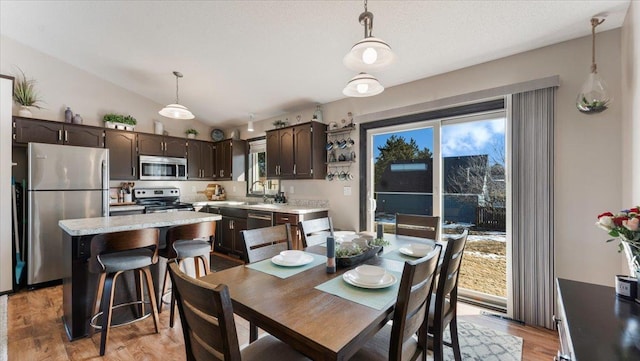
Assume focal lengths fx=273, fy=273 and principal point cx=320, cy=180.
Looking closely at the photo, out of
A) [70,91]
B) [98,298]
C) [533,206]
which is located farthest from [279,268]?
[70,91]

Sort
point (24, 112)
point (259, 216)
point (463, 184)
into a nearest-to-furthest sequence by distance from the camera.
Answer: point (463, 184)
point (24, 112)
point (259, 216)

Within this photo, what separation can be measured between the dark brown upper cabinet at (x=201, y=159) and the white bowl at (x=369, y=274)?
4.66 metres

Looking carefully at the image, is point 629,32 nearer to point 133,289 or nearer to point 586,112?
point 586,112

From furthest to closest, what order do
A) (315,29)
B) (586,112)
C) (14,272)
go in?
(14,272) → (315,29) → (586,112)

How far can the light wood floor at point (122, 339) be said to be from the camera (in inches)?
79.4

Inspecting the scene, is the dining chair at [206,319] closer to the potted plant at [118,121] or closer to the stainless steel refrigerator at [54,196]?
the stainless steel refrigerator at [54,196]

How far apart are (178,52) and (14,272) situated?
10.6ft

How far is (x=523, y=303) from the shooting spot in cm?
241

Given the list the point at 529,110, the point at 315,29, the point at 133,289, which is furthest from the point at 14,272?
the point at 529,110

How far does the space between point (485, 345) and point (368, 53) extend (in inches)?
90.9

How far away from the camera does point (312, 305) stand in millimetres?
1098

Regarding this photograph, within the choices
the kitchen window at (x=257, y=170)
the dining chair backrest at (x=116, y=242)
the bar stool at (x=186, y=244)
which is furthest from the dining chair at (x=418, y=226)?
the kitchen window at (x=257, y=170)

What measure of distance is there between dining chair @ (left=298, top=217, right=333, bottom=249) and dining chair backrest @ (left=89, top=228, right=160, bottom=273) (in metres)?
1.17

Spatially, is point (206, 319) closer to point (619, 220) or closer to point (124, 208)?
point (619, 220)
